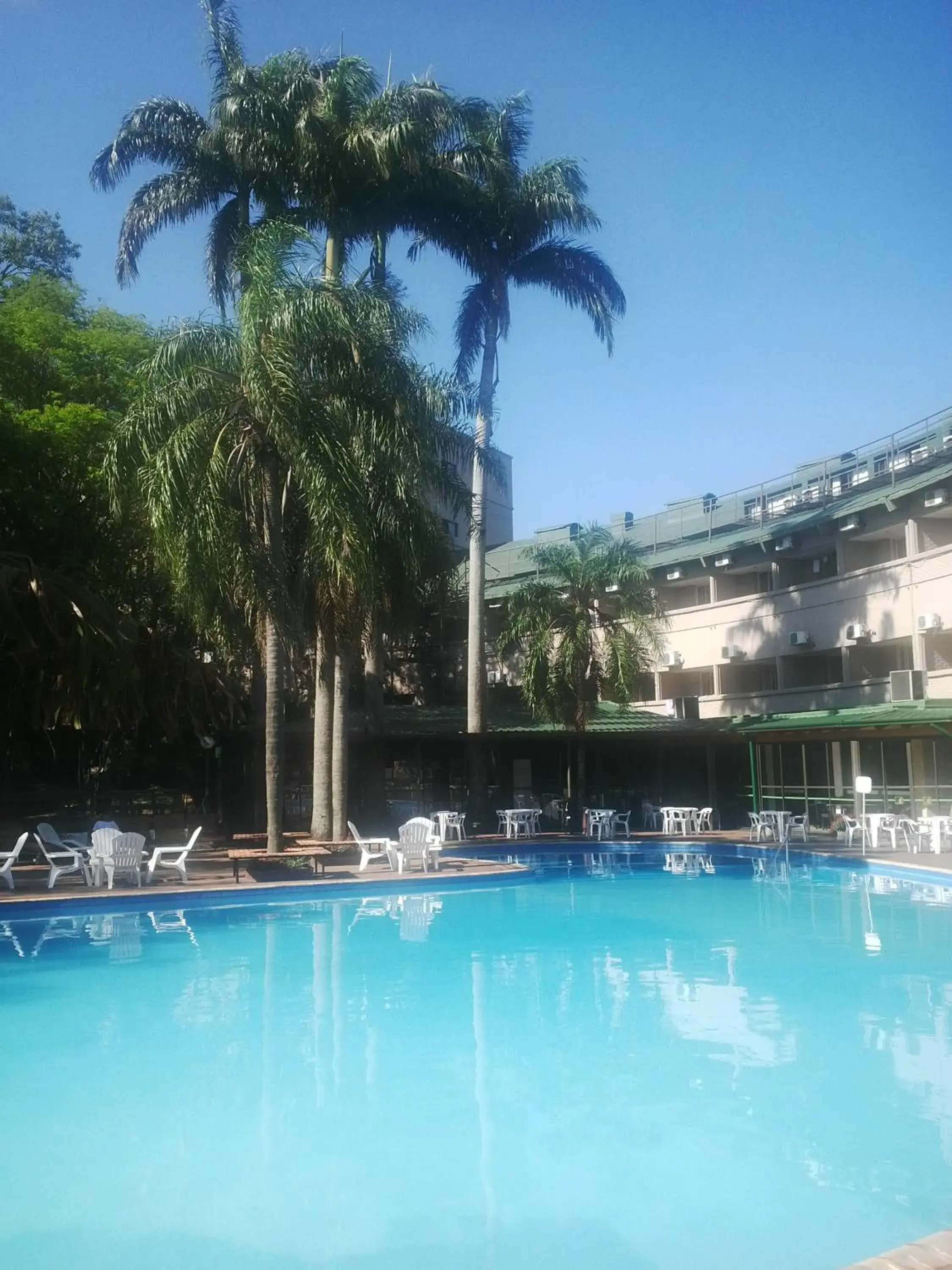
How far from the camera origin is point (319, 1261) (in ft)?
16.9

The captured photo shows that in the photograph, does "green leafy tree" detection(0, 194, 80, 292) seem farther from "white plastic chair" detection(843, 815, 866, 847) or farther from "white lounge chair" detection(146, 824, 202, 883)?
"white plastic chair" detection(843, 815, 866, 847)

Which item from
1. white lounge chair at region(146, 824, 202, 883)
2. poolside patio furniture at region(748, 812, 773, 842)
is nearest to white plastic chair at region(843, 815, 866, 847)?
poolside patio furniture at region(748, 812, 773, 842)

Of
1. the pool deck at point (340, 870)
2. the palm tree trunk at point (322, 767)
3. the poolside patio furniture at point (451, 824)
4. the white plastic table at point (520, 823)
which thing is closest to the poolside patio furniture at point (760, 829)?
the pool deck at point (340, 870)

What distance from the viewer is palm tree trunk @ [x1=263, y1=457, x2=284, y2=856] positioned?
1803 cm

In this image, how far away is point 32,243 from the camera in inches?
1426

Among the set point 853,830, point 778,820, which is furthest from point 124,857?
point 853,830

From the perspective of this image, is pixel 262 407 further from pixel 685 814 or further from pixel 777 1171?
pixel 685 814

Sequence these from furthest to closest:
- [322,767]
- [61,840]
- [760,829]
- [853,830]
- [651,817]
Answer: [651,817] < [760,829] < [853,830] < [322,767] < [61,840]

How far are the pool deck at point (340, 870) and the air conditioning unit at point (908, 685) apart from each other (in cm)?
366

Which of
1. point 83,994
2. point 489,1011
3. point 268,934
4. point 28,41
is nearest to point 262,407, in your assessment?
point 28,41

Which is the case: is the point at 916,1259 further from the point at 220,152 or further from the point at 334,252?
the point at 220,152

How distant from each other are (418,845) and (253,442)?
744 centimetres

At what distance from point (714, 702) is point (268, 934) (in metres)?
21.4

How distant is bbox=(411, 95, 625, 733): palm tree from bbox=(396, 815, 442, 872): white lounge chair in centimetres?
681
